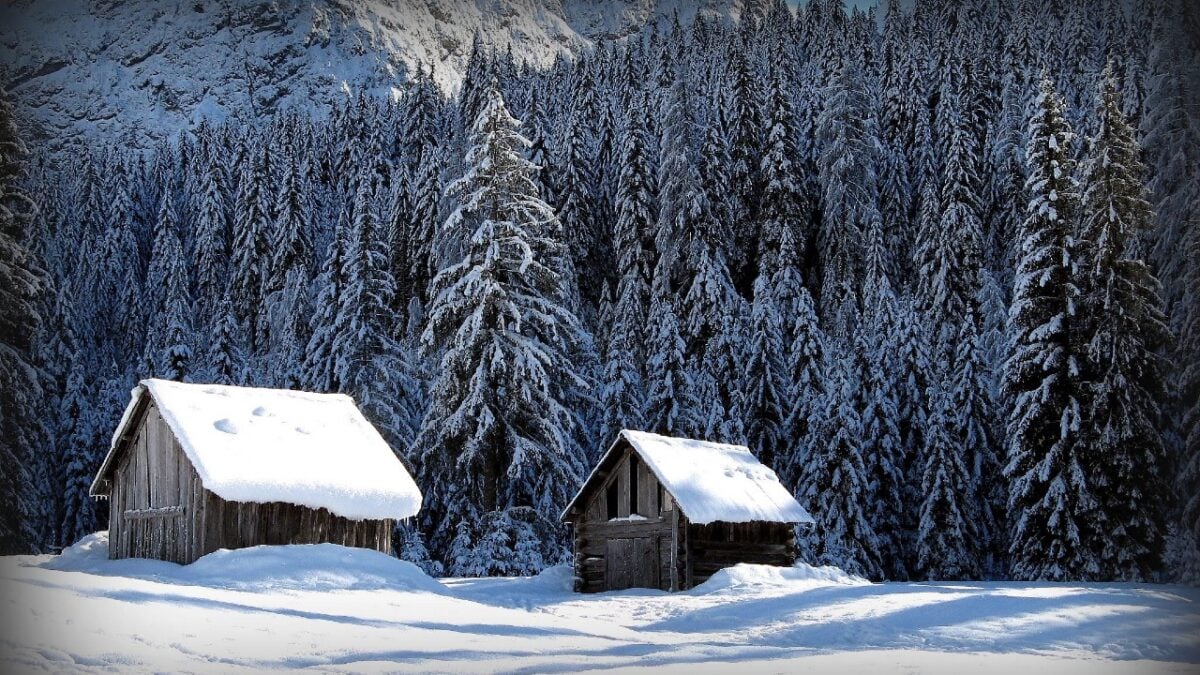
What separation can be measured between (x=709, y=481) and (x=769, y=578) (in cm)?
416

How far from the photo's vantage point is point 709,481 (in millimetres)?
33969

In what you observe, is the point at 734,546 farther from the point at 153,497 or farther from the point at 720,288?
the point at 720,288

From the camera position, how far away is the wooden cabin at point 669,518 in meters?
32.3

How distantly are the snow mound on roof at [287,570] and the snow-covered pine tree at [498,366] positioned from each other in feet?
45.3

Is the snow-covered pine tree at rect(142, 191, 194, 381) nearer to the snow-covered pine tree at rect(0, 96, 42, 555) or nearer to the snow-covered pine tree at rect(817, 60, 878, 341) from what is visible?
the snow-covered pine tree at rect(0, 96, 42, 555)

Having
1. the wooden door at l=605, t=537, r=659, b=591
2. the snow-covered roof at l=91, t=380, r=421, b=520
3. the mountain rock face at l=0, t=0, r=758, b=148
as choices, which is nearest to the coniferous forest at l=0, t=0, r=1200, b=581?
the wooden door at l=605, t=537, r=659, b=591

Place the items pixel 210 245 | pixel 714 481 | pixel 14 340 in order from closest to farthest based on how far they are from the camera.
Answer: pixel 714 481 → pixel 14 340 → pixel 210 245

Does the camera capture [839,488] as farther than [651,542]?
Yes

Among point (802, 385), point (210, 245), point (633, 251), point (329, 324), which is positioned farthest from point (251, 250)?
point (802, 385)

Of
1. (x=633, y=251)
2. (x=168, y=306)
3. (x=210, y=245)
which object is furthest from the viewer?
(x=210, y=245)

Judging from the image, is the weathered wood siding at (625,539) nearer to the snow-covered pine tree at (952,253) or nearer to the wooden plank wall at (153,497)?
the wooden plank wall at (153,497)

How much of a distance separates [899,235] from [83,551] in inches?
2102

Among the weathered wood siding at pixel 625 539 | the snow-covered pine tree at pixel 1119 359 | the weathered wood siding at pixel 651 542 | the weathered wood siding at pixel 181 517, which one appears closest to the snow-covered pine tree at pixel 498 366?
the weathered wood siding at pixel 625 539

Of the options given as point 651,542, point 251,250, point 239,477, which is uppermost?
point 251,250
